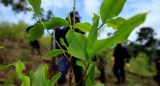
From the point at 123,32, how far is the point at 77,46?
0.32 feet

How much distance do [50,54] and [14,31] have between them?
762 centimetres

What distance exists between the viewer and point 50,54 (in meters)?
0.34

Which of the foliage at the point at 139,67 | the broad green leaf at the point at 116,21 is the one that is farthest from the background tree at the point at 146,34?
the broad green leaf at the point at 116,21

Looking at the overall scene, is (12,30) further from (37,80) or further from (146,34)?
(146,34)

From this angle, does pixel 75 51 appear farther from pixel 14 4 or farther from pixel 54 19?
pixel 14 4

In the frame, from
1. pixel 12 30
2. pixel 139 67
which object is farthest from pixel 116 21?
pixel 12 30

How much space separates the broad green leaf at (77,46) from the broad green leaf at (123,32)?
0.03 m

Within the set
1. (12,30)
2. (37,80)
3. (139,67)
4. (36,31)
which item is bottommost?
(37,80)

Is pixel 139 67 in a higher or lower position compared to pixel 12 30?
lower

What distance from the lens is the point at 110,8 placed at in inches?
9.7

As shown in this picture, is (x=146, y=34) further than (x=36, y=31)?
Yes

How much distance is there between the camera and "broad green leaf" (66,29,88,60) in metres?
0.25

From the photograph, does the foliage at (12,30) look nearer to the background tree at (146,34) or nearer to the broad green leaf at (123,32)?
the broad green leaf at (123,32)

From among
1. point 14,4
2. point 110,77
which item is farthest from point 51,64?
point 14,4
